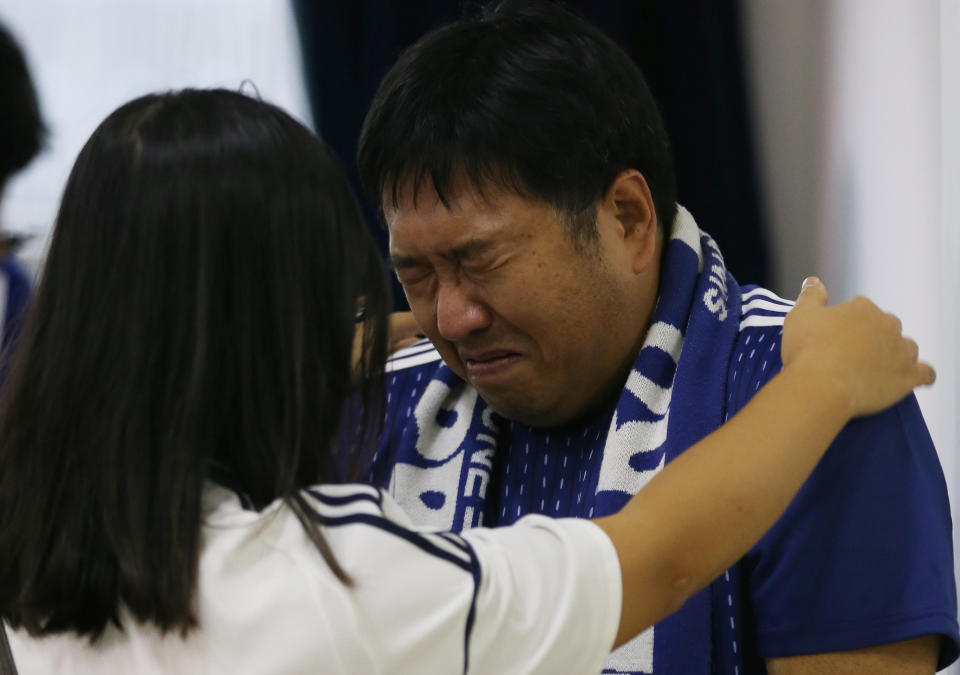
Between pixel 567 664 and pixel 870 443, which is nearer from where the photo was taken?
pixel 567 664

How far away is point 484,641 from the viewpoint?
0.94 meters

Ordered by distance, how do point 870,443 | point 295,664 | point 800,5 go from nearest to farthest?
1. point 295,664
2. point 870,443
3. point 800,5

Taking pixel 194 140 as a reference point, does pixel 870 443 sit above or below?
below

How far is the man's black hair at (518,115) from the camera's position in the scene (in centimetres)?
138

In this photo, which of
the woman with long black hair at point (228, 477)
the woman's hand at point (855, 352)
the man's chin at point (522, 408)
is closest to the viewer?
the woman with long black hair at point (228, 477)

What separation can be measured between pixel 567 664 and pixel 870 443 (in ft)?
1.60

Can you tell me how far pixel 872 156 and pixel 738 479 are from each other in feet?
4.82

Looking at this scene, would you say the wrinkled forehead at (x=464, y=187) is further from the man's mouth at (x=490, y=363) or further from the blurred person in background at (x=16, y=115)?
the blurred person in background at (x=16, y=115)

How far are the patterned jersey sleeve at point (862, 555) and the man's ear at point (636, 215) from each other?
35cm

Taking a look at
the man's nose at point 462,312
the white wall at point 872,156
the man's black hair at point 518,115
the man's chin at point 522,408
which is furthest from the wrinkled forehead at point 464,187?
the white wall at point 872,156

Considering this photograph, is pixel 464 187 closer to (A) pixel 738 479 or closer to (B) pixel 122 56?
(A) pixel 738 479

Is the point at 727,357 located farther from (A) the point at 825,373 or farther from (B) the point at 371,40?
(B) the point at 371,40

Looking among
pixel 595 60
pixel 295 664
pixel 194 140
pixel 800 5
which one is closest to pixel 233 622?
pixel 295 664

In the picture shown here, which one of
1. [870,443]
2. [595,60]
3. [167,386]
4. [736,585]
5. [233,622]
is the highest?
[595,60]
